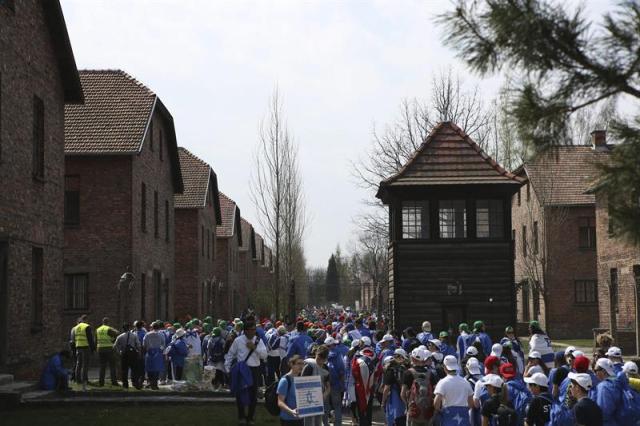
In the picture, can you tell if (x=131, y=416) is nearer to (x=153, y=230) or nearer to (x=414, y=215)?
(x=414, y=215)

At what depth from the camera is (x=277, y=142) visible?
45.9 meters

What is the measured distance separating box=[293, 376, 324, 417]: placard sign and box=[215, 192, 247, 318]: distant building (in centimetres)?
4316

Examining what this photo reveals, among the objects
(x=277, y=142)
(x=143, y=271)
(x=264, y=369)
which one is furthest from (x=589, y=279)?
(x=264, y=369)

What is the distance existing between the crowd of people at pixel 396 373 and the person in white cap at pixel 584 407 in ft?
0.04

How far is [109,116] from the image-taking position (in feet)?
108

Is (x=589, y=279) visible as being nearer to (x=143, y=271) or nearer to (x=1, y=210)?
(x=143, y=271)

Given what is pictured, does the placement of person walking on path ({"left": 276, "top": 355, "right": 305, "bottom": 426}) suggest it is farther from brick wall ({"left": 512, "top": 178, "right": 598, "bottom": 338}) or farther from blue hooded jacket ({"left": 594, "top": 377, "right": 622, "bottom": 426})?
A: brick wall ({"left": 512, "top": 178, "right": 598, "bottom": 338})

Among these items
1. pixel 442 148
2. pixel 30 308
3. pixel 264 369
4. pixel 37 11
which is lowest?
pixel 264 369

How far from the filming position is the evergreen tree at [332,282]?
6969 inches

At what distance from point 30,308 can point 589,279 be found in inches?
→ 1327

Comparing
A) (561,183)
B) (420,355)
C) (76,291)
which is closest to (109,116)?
(76,291)

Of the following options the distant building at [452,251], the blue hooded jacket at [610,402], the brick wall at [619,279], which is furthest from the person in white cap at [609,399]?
the brick wall at [619,279]

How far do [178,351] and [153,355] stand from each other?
0.96m

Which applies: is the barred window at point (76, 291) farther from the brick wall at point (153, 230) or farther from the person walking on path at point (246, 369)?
the person walking on path at point (246, 369)
